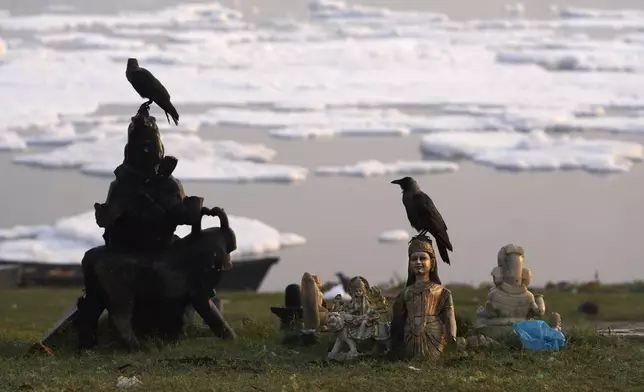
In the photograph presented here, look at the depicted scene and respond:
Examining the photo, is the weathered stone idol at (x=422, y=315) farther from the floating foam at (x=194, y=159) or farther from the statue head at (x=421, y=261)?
the floating foam at (x=194, y=159)

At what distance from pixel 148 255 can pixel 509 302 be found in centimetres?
361

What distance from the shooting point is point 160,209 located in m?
17.1

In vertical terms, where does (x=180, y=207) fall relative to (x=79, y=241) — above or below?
above

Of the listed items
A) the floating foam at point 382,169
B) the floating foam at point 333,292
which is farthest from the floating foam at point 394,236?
the floating foam at point 333,292

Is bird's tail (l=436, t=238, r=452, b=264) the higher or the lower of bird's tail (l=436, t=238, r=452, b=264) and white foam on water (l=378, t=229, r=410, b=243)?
the lower

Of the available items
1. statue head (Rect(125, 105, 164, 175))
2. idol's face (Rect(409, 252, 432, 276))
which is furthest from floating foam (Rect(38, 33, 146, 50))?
idol's face (Rect(409, 252, 432, 276))

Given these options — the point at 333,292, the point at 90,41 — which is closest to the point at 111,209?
the point at 333,292

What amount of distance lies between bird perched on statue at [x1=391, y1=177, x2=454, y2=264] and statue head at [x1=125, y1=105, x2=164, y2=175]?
2.66 m

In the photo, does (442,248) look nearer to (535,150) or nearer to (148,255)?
(148,255)

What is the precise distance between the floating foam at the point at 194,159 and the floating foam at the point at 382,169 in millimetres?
731

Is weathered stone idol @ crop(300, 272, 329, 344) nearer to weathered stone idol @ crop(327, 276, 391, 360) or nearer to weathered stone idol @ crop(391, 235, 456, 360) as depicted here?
weathered stone idol @ crop(327, 276, 391, 360)

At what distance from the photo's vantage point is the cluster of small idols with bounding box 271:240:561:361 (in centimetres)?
1573

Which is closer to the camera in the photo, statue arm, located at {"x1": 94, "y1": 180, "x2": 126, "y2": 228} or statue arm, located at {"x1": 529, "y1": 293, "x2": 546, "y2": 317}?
statue arm, located at {"x1": 529, "y1": 293, "x2": 546, "y2": 317}

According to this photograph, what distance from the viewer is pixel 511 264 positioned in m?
16.5
